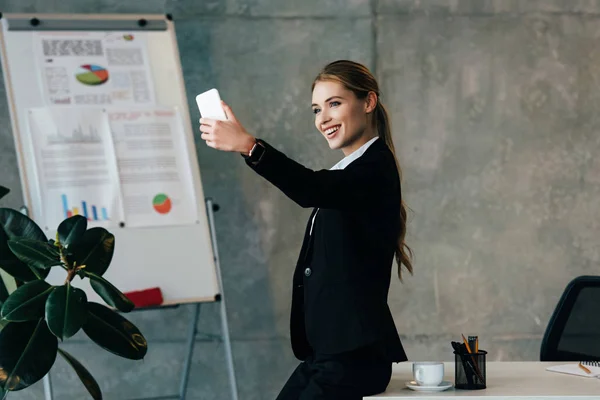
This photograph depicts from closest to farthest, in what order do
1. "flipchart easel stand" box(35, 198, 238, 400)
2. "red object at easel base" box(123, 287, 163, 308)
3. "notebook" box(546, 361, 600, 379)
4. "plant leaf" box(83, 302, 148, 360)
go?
"notebook" box(546, 361, 600, 379) < "plant leaf" box(83, 302, 148, 360) < "red object at easel base" box(123, 287, 163, 308) < "flipchart easel stand" box(35, 198, 238, 400)

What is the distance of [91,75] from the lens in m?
3.41

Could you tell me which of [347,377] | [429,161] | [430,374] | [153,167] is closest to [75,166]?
[153,167]

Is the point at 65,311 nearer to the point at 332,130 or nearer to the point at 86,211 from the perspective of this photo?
the point at 86,211

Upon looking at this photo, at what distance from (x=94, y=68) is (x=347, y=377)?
2.01 meters

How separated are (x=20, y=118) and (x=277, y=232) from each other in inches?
50.9

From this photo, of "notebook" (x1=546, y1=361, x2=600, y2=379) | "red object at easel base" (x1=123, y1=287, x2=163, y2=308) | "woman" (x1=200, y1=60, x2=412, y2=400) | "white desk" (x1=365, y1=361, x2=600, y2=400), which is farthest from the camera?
"red object at easel base" (x1=123, y1=287, x2=163, y2=308)

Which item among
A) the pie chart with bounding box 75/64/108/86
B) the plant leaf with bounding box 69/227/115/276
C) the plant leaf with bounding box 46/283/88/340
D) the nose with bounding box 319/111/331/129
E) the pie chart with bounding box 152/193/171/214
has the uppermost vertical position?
the pie chart with bounding box 75/64/108/86

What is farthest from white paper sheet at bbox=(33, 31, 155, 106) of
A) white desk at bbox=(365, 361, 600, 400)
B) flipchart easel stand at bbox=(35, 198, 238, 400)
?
white desk at bbox=(365, 361, 600, 400)

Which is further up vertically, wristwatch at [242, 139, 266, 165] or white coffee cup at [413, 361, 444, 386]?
wristwatch at [242, 139, 266, 165]

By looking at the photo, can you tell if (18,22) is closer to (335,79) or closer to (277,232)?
(277,232)

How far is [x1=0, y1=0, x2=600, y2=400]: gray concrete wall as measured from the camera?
393cm

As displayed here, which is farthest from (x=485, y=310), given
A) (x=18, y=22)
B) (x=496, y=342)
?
(x=18, y=22)

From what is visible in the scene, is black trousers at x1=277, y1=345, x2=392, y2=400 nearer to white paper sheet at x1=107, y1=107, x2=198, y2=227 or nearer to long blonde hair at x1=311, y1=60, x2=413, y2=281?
long blonde hair at x1=311, y1=60, x2=413, y2=281

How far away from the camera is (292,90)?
395 cm
